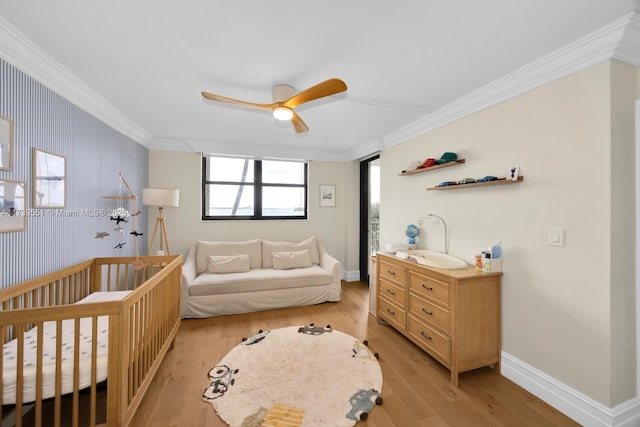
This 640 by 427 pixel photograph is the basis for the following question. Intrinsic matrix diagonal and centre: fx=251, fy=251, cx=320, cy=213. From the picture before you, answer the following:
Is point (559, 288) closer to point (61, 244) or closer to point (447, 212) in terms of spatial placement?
point (447, 212)

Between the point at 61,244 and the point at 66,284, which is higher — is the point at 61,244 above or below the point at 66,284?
above

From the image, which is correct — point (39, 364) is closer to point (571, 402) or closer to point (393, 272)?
point (393, 272)

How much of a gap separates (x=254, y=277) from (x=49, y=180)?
213 cm

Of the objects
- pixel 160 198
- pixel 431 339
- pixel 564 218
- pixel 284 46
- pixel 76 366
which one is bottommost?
pixel 431 339

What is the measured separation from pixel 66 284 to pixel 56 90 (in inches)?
61.2

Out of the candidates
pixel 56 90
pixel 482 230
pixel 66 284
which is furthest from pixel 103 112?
pixel 482 230

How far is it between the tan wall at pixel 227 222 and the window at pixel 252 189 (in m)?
0.14

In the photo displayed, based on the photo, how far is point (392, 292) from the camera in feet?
8.91

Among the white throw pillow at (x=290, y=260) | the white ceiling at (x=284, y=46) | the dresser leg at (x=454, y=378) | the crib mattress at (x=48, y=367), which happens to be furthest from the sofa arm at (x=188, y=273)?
the dresser leg at (x=454, y=378)

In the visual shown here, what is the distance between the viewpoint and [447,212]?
2.63 m

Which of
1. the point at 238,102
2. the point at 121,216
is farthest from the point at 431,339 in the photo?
the point at 121,216

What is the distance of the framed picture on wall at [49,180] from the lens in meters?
1.80

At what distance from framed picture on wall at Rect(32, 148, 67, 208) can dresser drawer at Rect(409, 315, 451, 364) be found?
3.17 meters

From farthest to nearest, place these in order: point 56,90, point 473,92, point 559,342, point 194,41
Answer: point 473,92
point 56,90
point 559,342
point 194,41
